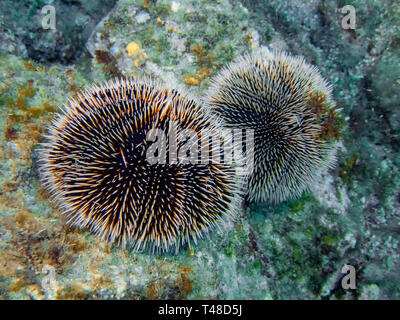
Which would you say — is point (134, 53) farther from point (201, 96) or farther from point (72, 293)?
→ point (72, 293)

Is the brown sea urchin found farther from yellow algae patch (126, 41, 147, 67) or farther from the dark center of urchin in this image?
yellow algae patch (126, 41, 147, 67)

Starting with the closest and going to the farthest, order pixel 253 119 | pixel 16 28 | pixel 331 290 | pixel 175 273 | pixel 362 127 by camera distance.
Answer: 1. pixel 175 273
2. pixel 253 119
3. pixel 16 28
4. pixel 331 290
5. pixel 362 127

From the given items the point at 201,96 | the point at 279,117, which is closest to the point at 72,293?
the point at 279,117

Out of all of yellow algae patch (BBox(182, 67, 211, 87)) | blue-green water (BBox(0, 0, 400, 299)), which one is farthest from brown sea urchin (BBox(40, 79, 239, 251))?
yellow algae patch (BBox(182, 67, 211, 87))

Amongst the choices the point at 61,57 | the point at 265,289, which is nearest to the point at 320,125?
the point at 265,289

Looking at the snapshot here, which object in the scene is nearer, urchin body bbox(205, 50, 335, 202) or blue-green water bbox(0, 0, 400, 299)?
blue-green water bbox(0, 0, 400, 299)

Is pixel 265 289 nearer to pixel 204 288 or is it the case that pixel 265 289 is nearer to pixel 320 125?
pixel 204 288
